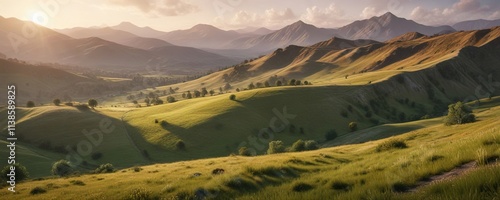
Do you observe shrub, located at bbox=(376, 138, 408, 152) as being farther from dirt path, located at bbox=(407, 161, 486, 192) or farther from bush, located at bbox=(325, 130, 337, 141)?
bush, located at bbox=(325, 130, 337, 141)

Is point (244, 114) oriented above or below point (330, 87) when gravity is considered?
below

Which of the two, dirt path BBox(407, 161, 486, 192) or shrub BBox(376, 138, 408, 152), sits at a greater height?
dirt path BBox(407, 161, 486, 192)

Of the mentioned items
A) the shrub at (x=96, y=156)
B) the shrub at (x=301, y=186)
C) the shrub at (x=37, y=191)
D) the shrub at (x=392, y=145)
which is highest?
the shrub at (x=301, y=186)

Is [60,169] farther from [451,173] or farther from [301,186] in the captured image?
[451,173]

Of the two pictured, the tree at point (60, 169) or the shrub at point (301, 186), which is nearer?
the shrub at point (301, 186)

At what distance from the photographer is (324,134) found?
455 ft

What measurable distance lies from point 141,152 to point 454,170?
11766 centimetres

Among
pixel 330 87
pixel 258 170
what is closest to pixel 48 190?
pixel 258 170

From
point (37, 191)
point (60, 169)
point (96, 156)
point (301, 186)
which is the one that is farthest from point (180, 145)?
point (301, 186)

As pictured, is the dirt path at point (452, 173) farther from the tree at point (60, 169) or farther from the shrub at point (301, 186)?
the tree at point (60, 169)

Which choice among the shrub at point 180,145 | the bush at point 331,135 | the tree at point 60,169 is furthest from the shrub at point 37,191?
the bush at point 331,135

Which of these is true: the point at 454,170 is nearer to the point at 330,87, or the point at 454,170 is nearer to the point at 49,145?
the point at 49,145

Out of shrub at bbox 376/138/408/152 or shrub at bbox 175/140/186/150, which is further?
shrub at bbox 175/140/186/150

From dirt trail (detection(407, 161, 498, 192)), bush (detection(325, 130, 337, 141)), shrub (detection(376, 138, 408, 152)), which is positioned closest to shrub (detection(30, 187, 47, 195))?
dirt trail (detection(407, 161, 498, 192))
